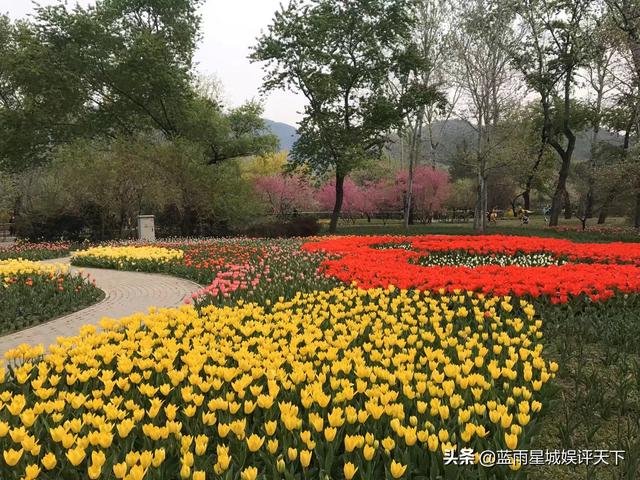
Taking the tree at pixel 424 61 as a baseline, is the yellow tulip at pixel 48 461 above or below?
below

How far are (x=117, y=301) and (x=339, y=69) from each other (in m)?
22.8

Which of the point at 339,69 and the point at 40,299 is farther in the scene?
the point at 339,69

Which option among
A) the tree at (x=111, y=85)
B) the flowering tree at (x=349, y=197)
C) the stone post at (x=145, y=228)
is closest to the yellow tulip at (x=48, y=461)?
the stone post at (x=145, y=228)

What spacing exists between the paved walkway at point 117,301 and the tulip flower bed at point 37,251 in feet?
16.7

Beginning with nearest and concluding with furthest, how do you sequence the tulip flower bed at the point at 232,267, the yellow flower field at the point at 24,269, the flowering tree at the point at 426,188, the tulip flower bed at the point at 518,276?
the tulip flower bed at the point at 518,276 → the tulip flower bed at the point at 232,267 → the yellow flower field at the point at 24,269 → the flowering tree at the point at 426,188

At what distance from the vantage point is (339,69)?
28.1 m

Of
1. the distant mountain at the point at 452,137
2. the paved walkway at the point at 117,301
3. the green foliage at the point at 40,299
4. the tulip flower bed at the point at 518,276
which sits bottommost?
the paved walkway at the point at 117,301

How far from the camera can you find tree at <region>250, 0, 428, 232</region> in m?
27.1

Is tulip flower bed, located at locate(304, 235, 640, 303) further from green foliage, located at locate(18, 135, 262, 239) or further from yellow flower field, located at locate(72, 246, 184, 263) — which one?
green foliage, located at locate(18, 135, 262, 239)

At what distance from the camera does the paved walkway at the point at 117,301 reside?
685 cm

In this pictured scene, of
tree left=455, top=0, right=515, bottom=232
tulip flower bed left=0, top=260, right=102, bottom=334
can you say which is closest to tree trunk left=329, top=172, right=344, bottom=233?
tree left=455, top=0, right=515, bottom=232

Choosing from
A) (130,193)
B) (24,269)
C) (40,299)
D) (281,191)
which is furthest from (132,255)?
(281,191)

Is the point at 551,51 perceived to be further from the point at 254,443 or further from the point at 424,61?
the point at 254,443

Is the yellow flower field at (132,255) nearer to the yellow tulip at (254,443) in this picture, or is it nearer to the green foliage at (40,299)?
the green foliage at (40,299)
